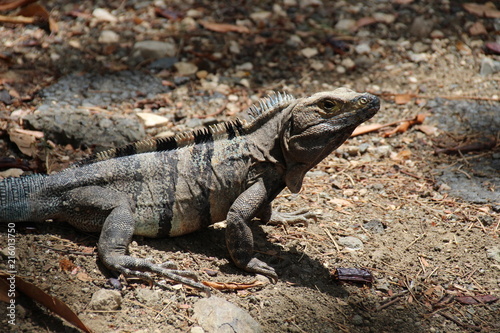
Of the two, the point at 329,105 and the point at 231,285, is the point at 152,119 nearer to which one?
the point at 329,105

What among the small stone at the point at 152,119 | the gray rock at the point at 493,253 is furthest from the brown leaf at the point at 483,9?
the small stone at the point at 152,119

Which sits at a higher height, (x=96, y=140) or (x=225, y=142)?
(x=225, y=142)

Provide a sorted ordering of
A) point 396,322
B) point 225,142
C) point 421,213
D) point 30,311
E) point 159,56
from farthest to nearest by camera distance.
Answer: point 159,56
point 421,213
point 225,142
point 396,322
point 30,311

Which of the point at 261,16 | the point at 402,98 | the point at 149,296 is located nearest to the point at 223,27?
the point at 261,16

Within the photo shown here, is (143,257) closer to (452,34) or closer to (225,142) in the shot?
(225,142)

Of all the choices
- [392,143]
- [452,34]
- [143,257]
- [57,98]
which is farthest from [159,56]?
[452,34]

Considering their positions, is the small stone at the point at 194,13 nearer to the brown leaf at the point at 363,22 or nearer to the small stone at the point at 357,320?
the brown leaf at the point at 363,22

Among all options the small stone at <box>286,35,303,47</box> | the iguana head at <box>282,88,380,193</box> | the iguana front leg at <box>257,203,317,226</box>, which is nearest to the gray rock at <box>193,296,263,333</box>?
the iguana head at <box>282,88,380,193</box>
